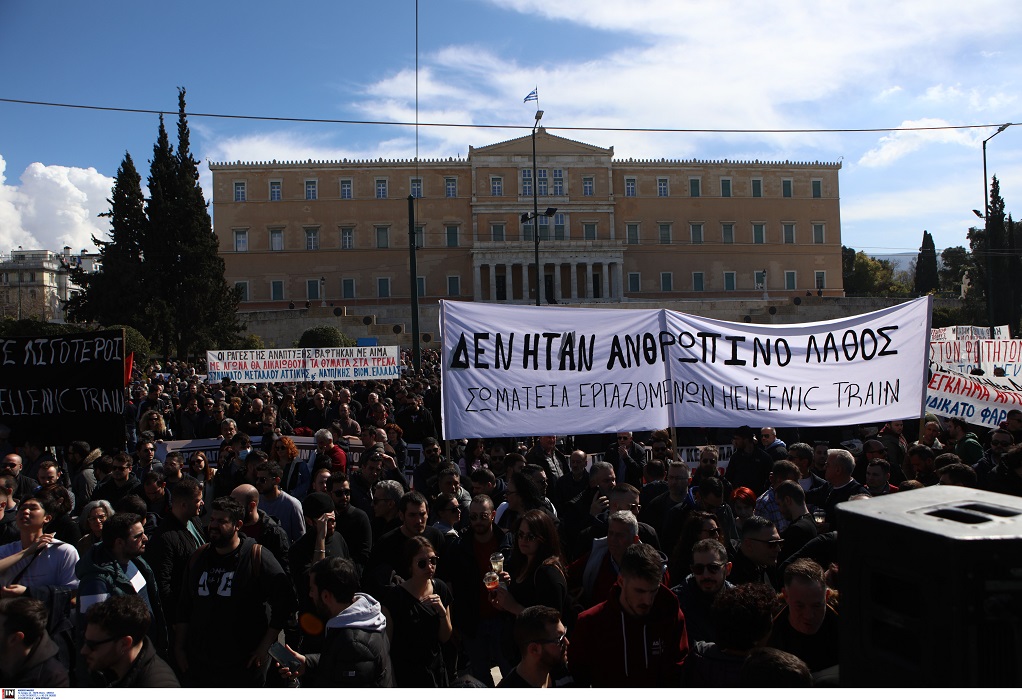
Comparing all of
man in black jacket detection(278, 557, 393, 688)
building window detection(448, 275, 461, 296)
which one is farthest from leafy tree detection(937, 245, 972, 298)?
man in black jacket detection(278, 557, 393, 688)

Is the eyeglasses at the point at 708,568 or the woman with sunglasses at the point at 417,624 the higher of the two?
the eyeglasses at the point at 708,568

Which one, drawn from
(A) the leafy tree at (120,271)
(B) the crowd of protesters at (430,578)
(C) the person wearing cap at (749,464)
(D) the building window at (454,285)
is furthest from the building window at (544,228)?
(B) the crowd of protesters at (430,578)

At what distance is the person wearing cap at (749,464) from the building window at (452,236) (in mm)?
56885

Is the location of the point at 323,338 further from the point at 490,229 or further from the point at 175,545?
the point at 175,545

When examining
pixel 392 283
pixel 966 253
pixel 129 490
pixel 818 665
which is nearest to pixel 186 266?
pixel 392 283

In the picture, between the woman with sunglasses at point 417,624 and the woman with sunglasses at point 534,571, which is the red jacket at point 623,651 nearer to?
the woman with sunglasses at point 534,571

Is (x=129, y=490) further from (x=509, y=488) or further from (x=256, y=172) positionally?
(x=256, y=172)

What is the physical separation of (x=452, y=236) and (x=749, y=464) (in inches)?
2258

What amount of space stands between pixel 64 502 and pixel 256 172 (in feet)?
200

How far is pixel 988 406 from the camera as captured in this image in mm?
9164

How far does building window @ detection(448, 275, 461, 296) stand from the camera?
63.0m

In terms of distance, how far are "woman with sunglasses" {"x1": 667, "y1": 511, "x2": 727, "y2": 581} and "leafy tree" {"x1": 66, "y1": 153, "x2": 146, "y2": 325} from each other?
3352 centimetres

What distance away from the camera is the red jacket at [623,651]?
3264 mm

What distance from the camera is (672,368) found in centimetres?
710
